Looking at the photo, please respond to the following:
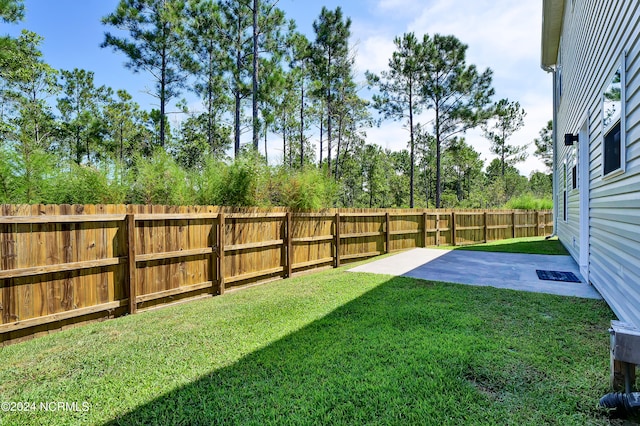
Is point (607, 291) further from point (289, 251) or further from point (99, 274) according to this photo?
point (99, 274)

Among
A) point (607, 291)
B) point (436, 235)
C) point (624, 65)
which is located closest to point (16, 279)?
point (624, 65)

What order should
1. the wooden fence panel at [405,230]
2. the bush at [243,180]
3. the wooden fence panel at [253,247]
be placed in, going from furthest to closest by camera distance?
the wooden fence panel at [405,230] → the bush at [243,180] → the wooden fence panel at [253,247]

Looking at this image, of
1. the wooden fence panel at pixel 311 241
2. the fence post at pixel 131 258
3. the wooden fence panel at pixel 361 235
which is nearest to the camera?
the fence post at pixel 131 258

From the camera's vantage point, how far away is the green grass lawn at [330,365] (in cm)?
186

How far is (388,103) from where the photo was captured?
59.3 ft

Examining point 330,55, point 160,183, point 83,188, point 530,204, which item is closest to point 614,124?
point 160,183

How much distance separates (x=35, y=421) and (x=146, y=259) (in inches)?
88.8

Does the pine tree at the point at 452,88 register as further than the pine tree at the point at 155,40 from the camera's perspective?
Yes

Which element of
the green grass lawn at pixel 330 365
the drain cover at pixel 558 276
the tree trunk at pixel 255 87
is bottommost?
the green grass lawn at pixel 330 365

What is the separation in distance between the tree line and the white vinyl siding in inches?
168

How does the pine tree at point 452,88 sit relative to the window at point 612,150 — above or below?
above

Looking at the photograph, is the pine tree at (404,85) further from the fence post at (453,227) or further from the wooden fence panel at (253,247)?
the wooden fence panel at (253,247)

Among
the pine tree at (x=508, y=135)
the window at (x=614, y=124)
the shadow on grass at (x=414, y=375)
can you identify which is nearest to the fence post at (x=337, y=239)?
the shadow on grass at (x=414, y=375)

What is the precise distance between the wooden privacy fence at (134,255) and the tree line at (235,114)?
58cm
